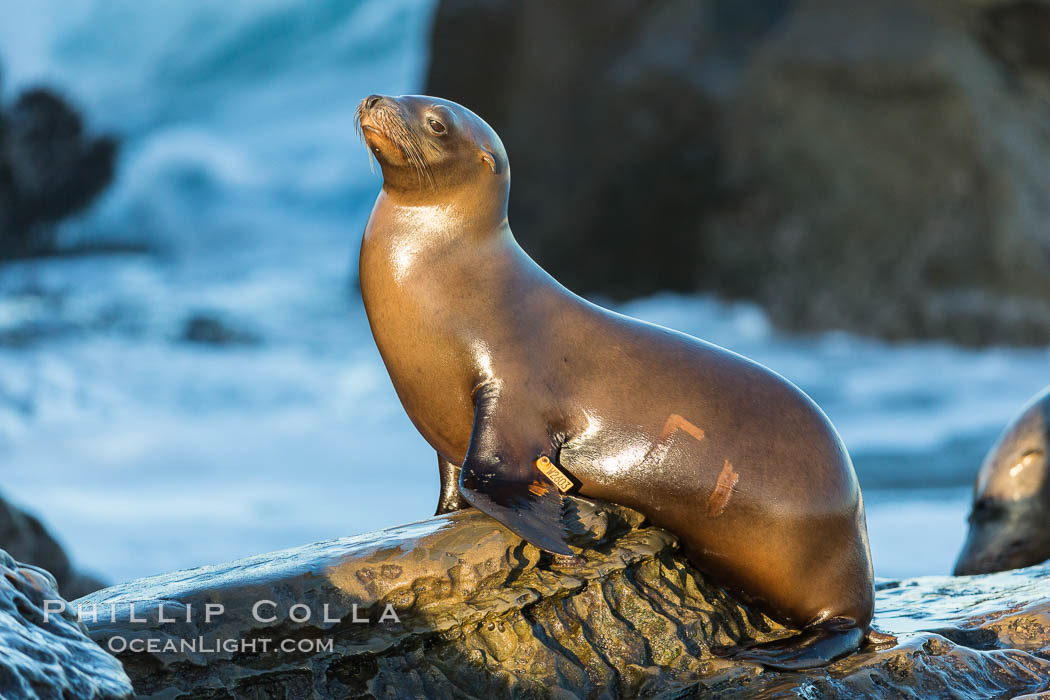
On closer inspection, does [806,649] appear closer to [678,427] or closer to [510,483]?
[678,427]

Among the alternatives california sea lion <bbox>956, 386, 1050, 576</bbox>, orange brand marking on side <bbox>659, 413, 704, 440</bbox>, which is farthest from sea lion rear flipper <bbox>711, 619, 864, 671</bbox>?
california sea lion <bbox>956, 386, 1050, 576</bbox>

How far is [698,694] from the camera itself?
3.47m

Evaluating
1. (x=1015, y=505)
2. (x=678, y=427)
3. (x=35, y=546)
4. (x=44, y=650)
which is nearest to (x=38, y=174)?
(x=35, y=546)

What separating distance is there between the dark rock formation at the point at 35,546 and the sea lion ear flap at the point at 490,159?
3.00 m

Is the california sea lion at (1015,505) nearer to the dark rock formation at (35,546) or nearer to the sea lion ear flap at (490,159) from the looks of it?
the sea lion ear flap at (490,159)

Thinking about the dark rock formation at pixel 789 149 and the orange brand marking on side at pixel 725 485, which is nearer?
the orange brand marking on side at pixel 725 485

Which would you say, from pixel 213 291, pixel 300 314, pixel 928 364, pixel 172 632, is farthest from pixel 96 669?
pixel 213 291

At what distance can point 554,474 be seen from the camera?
3590mm

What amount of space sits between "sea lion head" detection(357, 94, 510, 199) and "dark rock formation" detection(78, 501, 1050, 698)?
0.95 m

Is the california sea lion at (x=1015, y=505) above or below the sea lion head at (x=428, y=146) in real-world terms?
below

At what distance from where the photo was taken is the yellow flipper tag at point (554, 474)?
3.57 metres

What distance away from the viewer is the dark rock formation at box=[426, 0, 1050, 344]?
13.1 m

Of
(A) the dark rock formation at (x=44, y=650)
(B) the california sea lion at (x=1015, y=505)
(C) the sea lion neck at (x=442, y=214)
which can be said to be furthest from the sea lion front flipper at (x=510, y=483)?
(B) the california sea lion at (x=1015, y=505)

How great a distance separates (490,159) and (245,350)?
1267 cm
